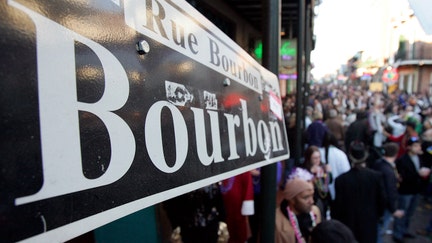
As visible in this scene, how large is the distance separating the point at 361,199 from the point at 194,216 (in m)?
2.20

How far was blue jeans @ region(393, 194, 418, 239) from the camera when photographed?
5.04 m

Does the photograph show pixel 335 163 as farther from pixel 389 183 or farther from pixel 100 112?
pixel 100 112

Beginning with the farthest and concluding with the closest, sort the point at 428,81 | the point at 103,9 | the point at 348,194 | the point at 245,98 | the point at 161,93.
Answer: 1. the point at 428,81
2. the point at 348,194
3. the point at 245,98
4. the point at 161,93
5. the point at 103,9

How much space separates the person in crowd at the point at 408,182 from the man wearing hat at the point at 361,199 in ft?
4.99

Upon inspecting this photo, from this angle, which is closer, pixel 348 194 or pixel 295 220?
pixel 295 220

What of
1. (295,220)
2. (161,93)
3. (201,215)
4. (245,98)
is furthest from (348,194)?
(161,93)

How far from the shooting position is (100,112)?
58 centimetres

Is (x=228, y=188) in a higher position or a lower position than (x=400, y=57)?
lower

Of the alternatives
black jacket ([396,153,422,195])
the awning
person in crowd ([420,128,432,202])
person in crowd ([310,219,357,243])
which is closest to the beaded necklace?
person in crowd ([310,219,357,243])

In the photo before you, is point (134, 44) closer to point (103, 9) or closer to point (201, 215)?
point (103, 9)

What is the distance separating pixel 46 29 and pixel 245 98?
0.86 m

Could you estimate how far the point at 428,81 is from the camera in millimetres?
27672

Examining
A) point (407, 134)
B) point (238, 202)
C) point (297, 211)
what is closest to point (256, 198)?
point (238, 202)

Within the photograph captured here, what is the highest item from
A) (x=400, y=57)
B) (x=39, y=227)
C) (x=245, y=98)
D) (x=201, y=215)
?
(x=400, y=57)
